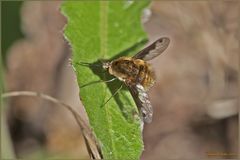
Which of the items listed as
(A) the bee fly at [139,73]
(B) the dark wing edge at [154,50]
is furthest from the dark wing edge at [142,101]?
(B) the dark wing edge at [154,50]

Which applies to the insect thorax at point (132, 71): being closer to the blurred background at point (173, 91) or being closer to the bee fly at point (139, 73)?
the bee fly at point (139, 73)

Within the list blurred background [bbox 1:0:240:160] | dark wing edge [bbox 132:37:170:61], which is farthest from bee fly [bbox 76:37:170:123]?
blurred background [bbox 1:0:240:160]

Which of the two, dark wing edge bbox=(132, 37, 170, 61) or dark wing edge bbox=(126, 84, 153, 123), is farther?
dark wing edge bbox=(132, 37, 170, 61)

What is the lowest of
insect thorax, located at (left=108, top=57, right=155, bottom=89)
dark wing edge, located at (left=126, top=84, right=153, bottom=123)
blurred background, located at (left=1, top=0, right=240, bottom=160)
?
blurred background, located at (left=1, top=0, right=240, bottom=160)

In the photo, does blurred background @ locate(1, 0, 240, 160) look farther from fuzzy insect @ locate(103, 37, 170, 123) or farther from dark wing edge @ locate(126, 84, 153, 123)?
dark wing edge @ locate(126, 84, 153, 123)

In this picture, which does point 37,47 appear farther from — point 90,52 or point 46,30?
point 90,52

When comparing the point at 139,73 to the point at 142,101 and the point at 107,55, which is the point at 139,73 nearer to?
the point at 107,55
